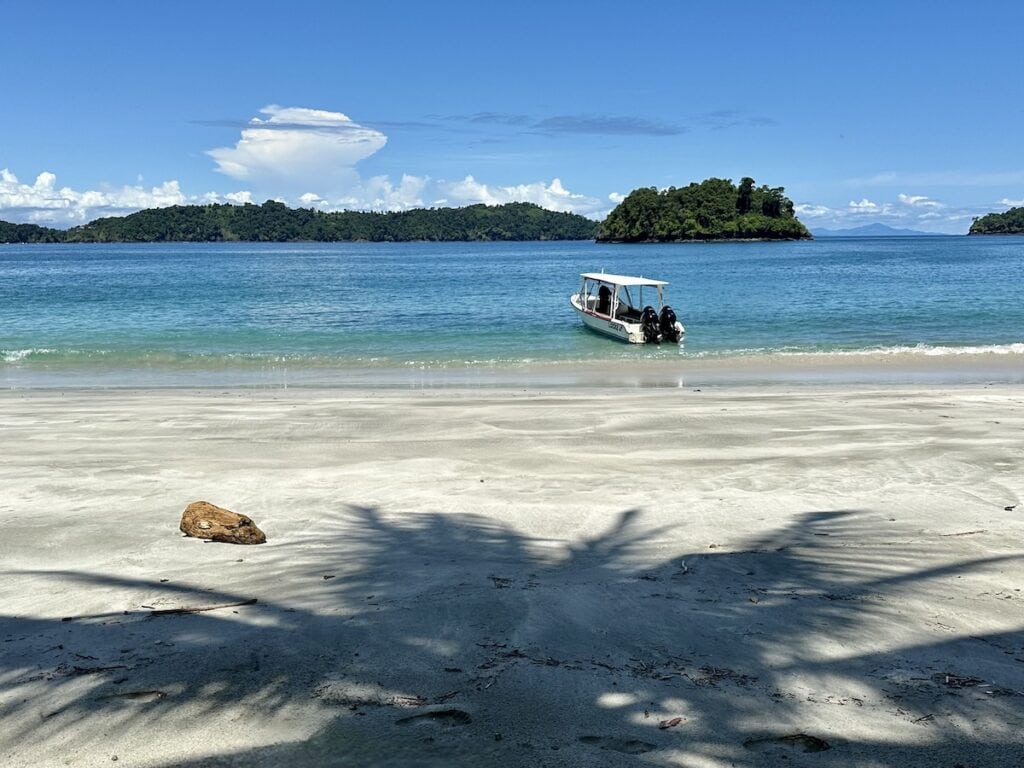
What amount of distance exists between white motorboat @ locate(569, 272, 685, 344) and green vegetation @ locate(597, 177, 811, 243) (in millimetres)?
152804

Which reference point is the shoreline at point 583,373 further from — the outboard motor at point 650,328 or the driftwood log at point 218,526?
the driftwood log at point 218,526

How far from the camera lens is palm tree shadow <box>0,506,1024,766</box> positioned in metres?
3.58

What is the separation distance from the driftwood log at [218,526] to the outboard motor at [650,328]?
2087 cm

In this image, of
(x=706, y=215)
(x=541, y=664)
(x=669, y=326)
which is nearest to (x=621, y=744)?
(x=541, y=664)

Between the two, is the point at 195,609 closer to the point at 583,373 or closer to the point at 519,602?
the point at 519,602

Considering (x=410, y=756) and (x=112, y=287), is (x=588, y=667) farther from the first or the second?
(x=112, y=287)

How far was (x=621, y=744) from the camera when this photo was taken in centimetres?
353

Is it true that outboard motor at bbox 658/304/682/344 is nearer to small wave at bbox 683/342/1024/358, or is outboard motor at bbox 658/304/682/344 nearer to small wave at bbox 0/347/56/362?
small wave at bbox 683/342/1024/358

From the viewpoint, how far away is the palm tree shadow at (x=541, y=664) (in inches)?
141

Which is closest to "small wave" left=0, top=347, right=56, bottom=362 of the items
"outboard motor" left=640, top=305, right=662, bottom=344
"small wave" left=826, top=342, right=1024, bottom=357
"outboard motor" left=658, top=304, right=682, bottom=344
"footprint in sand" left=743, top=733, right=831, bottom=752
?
"outboard motor" left=640, top=305, right=662, bottom=344

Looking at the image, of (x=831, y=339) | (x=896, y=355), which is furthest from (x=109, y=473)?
(x=831, y=339)

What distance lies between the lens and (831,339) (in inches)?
1085

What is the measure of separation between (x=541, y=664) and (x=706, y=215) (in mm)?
183152

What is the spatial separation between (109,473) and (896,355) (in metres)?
20.5
